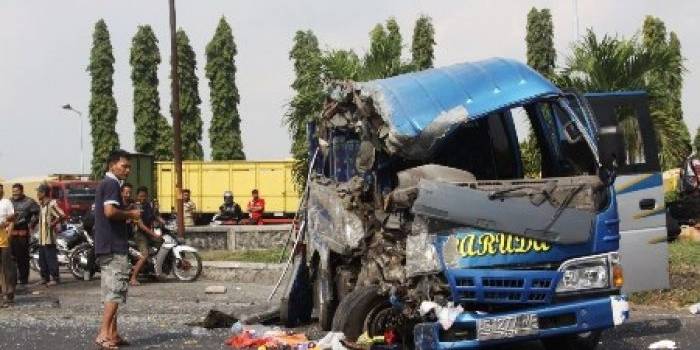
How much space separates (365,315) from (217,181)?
30436 mm

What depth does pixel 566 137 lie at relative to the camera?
8.16m

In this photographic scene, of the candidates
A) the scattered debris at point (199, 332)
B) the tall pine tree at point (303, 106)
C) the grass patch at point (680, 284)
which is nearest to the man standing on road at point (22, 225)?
the tall pine tree at point (303, 106)

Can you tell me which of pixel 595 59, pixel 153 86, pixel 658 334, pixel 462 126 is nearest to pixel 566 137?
pixel 462 126

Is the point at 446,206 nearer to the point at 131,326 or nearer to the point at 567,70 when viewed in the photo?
the point at 131,326

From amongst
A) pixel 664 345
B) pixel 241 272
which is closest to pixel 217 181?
pixel 241 272

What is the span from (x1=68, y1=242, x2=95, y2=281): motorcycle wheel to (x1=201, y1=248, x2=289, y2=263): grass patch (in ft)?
7.60

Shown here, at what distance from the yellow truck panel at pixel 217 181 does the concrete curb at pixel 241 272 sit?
780 inches

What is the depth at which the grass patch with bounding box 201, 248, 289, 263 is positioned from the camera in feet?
59.2

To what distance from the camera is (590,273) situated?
279 inches

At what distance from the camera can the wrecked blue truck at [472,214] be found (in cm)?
693

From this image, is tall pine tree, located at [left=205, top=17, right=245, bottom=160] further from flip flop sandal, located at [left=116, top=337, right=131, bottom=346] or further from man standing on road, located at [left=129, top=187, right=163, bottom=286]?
flip flop sandal, located at [left=116, top=337, right=131, bottom=346]

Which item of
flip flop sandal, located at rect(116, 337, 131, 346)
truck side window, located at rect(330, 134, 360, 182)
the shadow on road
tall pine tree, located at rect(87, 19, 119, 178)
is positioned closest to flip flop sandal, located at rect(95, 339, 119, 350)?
flip flop sandal, located at rect(116, 337, 131, 346)

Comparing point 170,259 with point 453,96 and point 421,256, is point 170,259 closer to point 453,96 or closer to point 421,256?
point 453,96

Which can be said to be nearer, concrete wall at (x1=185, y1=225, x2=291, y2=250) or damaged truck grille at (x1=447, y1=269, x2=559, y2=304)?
damaged truck grille at (x1=447, y1=269, x2=559, y2=304)
